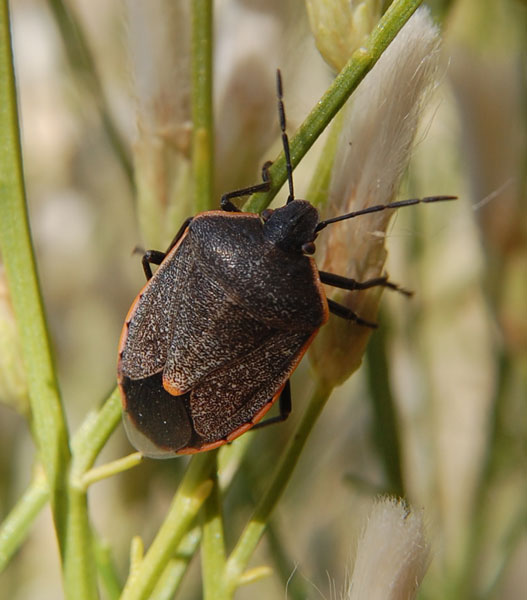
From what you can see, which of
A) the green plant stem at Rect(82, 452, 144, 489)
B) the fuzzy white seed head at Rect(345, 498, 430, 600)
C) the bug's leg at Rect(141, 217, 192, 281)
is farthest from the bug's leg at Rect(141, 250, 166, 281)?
the fuzzy white seed head at Rect(345, 498, 430, 600)

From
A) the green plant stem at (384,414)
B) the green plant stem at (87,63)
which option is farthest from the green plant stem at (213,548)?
the green plant stem at (87,63)

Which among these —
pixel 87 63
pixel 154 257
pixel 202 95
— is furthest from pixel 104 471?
pixel 87 63

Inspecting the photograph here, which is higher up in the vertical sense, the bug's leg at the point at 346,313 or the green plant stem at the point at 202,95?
the green plant stem at the point at 202,95

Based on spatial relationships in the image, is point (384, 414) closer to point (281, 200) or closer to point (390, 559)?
point (390, 559)

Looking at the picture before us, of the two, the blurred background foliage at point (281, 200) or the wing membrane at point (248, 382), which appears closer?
the wing membrane at point (248, 382)

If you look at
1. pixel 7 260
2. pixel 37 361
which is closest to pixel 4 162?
pixel 7 260

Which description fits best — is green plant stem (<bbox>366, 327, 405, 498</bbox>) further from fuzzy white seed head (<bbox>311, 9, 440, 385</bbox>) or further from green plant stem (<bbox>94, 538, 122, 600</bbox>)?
green plant stem (<bbox>94, 538, 122, 600</bbox>)

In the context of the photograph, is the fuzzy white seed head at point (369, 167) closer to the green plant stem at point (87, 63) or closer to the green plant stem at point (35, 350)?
the green plant stem at point (35, 350)
